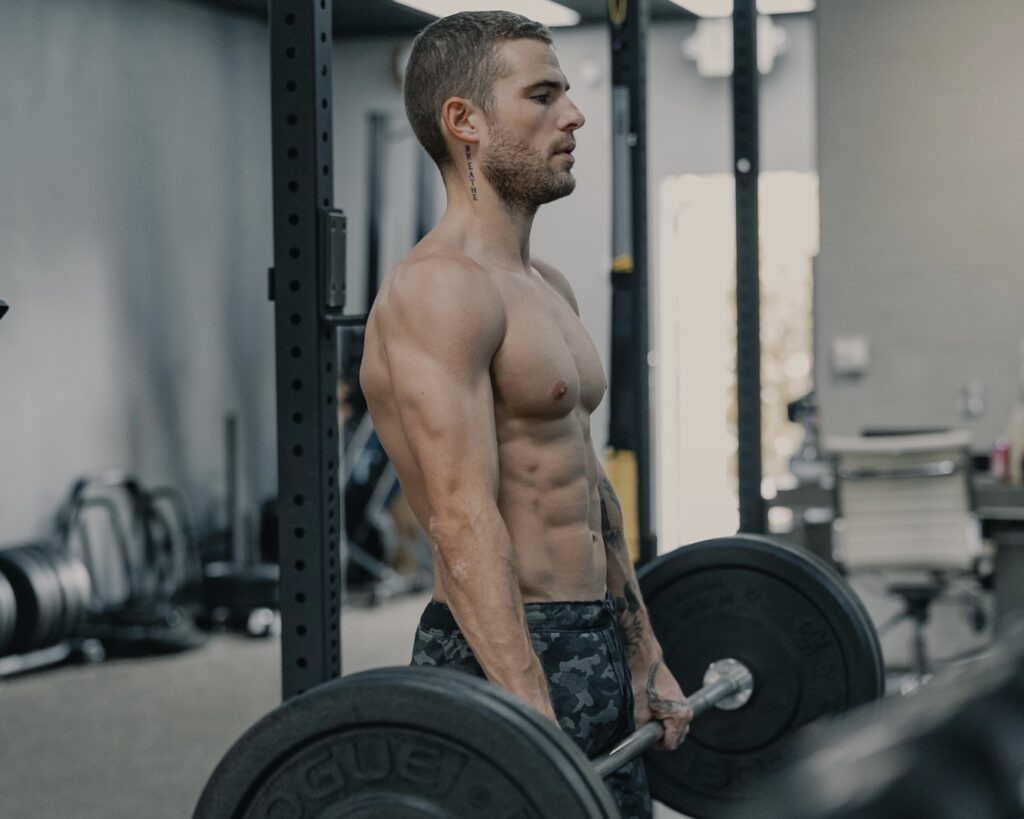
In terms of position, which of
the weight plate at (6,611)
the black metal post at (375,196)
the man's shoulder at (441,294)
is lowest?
the weight plate at (6,611)

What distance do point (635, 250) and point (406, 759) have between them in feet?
4.71

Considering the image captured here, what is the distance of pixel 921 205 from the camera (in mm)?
6062

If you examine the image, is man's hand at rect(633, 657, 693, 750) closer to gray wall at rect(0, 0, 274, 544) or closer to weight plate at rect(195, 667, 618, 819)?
weight plate at rect(195, 667, 618, 819)

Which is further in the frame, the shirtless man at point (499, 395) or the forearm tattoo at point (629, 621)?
the forearm tattoo at point (629, 621)

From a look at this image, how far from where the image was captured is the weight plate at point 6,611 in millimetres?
5824

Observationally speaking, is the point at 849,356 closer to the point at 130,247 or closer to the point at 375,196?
the point at 375,196

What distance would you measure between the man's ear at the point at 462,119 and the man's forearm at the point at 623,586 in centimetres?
50

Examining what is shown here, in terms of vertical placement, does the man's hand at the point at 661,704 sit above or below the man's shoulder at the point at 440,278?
below

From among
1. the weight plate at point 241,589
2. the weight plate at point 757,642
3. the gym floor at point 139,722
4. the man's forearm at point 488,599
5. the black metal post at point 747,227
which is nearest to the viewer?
the man's forearm at point 488,599

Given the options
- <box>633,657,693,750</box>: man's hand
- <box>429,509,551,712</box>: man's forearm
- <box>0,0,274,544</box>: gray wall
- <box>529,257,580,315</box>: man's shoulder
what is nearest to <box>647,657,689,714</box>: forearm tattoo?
<box>633,657,693,750</box>: man's hand

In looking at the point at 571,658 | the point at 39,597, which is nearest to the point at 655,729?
the point at 571,658

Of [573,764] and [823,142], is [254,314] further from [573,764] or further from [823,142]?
[573,764]

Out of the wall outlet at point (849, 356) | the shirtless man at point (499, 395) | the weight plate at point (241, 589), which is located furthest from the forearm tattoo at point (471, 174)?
the weight plate at point (241, 589)

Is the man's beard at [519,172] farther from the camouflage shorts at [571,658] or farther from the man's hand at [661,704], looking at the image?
the man's hand at [661,704]
